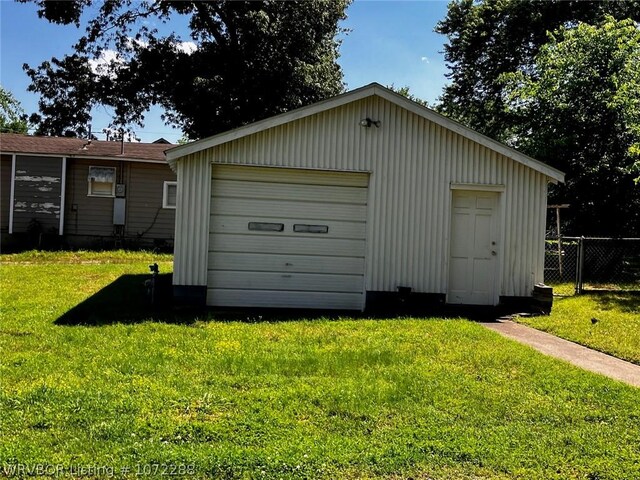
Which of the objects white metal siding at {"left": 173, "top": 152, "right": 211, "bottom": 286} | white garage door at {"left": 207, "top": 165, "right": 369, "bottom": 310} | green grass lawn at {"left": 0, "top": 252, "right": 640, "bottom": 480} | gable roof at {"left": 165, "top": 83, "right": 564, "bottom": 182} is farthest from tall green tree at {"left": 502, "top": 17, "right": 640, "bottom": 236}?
white metal siding at {"left": 173, "top": 152, "right": 211, "bottom": 286}

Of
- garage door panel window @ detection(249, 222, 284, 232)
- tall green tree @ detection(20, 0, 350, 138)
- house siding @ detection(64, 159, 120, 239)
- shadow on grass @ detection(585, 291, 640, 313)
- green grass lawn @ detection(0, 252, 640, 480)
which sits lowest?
green grass lawn @ detection(0, 252, 640, 480)

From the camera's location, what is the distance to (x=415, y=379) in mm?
4648

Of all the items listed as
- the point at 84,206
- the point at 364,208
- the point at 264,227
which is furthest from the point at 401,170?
the point at 84,206

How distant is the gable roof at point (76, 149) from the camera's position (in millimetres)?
15914

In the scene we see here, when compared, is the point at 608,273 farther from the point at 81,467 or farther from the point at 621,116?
the point at 81,467

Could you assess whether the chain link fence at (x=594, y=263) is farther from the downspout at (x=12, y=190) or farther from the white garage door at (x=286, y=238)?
the downspout at (x=12, y=190)

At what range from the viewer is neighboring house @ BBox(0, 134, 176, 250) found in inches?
627

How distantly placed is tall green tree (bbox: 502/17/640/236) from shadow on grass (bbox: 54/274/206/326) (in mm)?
12566

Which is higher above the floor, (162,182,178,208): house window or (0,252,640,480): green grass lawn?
(162,182,178,208): house window

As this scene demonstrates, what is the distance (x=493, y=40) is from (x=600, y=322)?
20.8 m

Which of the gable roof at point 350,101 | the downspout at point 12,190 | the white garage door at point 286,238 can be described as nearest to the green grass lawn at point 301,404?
the white garage door at point 286,238

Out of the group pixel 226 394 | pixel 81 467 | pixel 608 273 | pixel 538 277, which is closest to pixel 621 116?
pixel 608 273

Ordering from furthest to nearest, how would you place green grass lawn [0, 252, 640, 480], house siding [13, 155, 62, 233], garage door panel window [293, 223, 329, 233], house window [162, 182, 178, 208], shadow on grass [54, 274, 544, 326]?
house window [162, 182, 178, 208], house siding [13, 155, 62, 233], garage door panel window [293, 223, 329, 233], shadow on grass [54, 274, 544, 326], green grass lawn [0, 252, 640, 480]

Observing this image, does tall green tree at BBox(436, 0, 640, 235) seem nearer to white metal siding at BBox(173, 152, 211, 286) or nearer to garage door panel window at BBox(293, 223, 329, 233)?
garage door panel window at BBox(293, 223, 329, 233)
